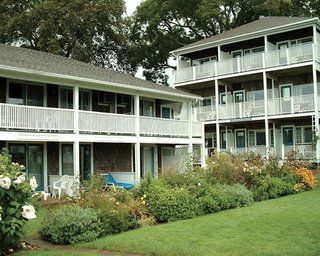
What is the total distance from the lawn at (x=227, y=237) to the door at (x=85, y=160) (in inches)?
424

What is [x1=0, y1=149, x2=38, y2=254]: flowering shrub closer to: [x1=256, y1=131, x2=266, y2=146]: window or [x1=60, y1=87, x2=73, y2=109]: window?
[x1=60, y1=87, x2=73, y2=109]: window

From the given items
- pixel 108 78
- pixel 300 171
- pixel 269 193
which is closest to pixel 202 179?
pixel 269 193

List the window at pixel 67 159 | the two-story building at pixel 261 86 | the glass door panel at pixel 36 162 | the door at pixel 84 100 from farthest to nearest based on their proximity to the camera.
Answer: the two-story building at pixel 261 86 → the door at pixel 84 100 → the window at pixel 67 159 → the glass door panel at pixel 36 162

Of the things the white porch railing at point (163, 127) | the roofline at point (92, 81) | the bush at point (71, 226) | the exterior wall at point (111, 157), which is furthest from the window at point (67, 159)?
the bush at point (71, 226)

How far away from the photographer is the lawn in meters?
8.91

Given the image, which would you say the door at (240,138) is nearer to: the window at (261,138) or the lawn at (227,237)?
the window at (261,138)

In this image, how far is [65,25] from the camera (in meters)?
42.1

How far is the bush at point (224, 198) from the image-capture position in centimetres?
1427

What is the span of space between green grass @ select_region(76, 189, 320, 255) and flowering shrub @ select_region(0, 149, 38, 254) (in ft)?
5.30

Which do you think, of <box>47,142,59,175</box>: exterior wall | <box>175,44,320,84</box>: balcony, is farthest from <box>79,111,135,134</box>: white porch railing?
<box>175,44,320,84</box>: balcony

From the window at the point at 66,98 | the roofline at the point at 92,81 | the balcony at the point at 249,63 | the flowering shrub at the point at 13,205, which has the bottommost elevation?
the flowering shrub at the point at 13,205

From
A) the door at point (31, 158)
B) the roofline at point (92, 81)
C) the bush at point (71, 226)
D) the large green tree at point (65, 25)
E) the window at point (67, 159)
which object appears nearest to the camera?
the bush at point (71, 226)

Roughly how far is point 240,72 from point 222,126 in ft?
16.6

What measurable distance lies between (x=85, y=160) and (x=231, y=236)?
14.1m
